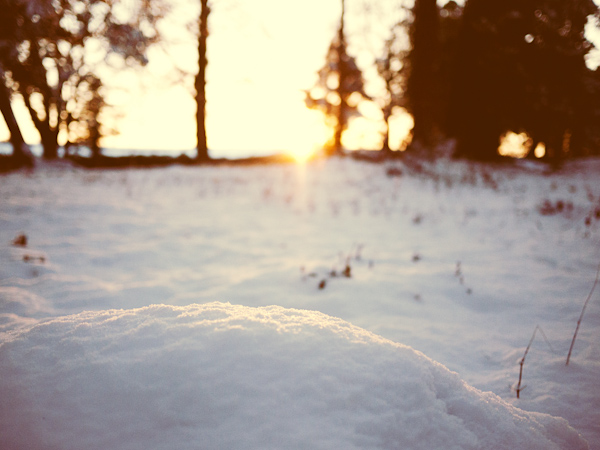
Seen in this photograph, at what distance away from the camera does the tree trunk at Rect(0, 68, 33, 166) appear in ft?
21.0

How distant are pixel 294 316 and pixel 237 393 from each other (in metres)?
0.51

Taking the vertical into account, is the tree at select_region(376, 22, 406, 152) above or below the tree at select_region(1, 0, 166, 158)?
above

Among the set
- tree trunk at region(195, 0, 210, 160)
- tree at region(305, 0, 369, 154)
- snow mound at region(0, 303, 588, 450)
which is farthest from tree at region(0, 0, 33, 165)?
tree at region(305, 0, 369, 154)

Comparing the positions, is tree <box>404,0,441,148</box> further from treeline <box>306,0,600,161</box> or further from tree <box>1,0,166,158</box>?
tree <box>1,0,166,158</box>

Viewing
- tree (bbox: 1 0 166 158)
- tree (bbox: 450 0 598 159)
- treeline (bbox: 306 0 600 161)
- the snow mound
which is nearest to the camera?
the snow mound

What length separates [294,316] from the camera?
157 cm

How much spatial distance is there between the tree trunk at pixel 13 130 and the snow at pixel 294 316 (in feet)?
3.04

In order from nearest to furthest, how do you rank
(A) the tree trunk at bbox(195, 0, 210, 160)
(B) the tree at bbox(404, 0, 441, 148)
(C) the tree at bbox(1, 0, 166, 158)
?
1. (C) the tree at bbox(1, 0, 166, 158)
2. (B) the tree at bbox(404, 0, 441, 148)
3. (A) the tree trunk at bbox(195, 0, 210, 160)

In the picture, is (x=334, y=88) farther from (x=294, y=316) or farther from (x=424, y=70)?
(x=294, y=316)

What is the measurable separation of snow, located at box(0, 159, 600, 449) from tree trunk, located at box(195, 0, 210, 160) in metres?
5.84

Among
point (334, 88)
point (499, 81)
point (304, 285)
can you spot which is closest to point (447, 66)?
point (499, 81)

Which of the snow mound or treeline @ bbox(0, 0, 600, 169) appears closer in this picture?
the snow mound

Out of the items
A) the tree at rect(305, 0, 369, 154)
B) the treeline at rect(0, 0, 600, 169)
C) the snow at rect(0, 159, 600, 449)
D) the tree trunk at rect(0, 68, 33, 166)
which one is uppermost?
the tree at rect(305, 0, 369, 154)

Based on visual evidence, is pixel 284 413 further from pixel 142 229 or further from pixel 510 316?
pixel 142 229
